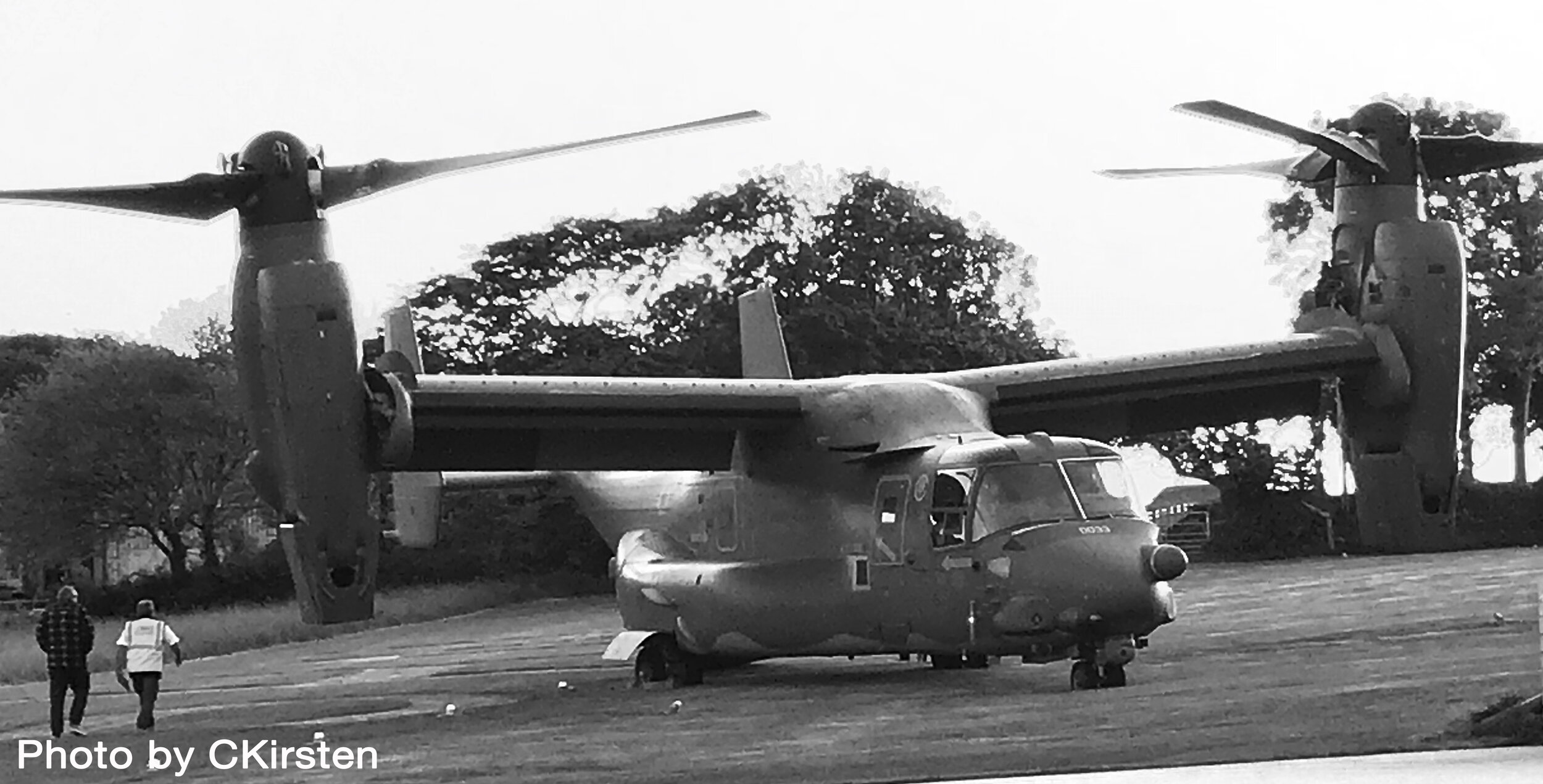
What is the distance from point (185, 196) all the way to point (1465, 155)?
561 cm

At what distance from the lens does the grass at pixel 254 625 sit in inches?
307

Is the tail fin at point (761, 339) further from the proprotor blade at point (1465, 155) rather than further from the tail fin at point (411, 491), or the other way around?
the proprotor blade at point (1465, 155)

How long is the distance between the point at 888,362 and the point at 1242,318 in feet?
5.61

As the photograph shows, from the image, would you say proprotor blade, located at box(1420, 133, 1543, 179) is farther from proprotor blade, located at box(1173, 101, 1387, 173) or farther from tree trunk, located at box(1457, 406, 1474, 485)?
tree trunk, located at box(1457, 406, 1474, 485)

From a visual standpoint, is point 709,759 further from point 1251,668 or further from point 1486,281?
point 1486,281

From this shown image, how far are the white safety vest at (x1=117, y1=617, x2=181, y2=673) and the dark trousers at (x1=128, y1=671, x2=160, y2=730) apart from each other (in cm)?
3

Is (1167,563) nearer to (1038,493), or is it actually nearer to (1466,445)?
(1038,493)

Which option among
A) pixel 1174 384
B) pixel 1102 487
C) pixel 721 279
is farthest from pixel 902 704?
pixel 1174 384

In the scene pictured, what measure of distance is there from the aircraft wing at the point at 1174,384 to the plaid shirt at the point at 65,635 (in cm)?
412

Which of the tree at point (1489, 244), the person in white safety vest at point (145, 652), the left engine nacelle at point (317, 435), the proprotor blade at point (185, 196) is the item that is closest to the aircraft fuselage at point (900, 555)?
the tree at point (1489, 244)

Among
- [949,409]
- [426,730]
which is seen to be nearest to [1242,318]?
[949,409]

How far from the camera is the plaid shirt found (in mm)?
7504

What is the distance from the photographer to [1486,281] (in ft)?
32.8

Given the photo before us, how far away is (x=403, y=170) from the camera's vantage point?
7.88m
